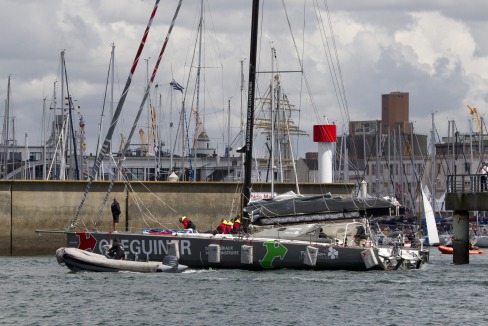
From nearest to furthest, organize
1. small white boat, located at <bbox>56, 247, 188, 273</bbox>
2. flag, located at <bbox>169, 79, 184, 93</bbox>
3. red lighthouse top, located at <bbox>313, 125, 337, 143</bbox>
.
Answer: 1. small white boat, located at <bbox>56, 247, 188, 273</bbox>
2. red lighthouse top, located at <bbox>313, 125, 337, 143</bbox>
3. flag, located at <bbox>169, 79, 184, 93</bbox>

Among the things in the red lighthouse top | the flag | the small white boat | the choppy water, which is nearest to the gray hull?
the choppy water

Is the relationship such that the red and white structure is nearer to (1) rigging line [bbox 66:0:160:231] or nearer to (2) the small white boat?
(1) rigging line [bbox 66:0:160:231]

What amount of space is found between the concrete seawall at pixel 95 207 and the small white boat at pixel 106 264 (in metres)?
9.55

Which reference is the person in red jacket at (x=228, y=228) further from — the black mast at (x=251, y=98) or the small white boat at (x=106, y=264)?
the small white boat at (x=106, y=264)

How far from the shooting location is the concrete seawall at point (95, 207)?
181 ft

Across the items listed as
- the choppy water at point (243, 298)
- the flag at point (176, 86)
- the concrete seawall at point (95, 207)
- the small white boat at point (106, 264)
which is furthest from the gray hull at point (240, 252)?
the flag at point (176, 86)

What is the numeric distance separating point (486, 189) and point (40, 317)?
25.0m

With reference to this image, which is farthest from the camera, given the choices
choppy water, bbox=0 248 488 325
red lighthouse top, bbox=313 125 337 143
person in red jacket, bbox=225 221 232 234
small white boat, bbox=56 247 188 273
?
red lighthouse top, bbox=313 125 337 143

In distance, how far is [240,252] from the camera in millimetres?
43812

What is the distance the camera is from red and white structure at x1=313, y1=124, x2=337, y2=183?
59.2 meters

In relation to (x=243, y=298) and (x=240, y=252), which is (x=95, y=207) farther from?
(x=243, y=298)

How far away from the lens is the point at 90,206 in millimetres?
56094

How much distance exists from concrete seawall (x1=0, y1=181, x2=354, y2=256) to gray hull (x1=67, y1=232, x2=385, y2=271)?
8.47 m

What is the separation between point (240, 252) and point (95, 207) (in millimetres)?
13979
